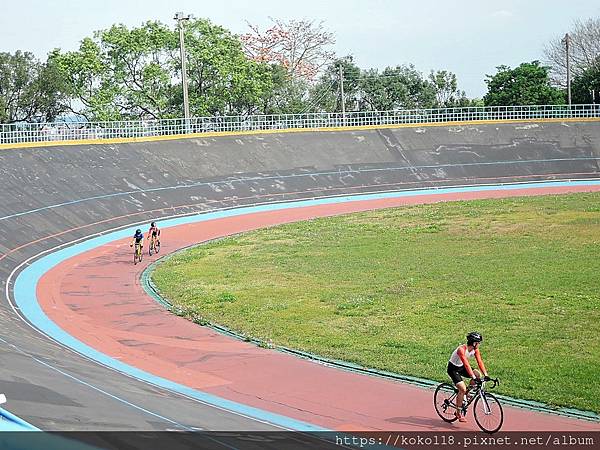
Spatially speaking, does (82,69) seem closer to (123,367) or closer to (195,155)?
(195,155)

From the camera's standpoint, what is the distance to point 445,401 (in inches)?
523

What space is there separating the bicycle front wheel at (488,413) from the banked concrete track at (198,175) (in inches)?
167

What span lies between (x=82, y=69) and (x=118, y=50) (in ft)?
8.39

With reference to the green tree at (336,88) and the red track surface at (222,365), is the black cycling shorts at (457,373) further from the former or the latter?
the green tree at (336,88)

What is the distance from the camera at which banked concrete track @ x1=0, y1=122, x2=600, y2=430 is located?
Answer: 1794 cm

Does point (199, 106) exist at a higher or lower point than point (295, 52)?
lower

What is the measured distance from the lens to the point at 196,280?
85.9 ft

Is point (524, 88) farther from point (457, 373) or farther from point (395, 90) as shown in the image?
point (457, 373)

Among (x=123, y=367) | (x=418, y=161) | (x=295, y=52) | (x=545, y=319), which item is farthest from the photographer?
(x=295, y=52)

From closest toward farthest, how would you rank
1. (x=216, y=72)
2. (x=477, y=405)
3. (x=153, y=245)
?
1. (x=477, y=405)
2. (x=153, y=245)
3. (x=216, y=72)

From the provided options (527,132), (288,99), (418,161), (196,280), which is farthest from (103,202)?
(288,99)

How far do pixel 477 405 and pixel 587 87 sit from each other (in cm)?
5853

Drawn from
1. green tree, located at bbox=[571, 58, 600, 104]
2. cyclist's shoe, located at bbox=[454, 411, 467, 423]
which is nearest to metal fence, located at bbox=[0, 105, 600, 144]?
green tree, located at bbox=[571, 58, 600, 104]

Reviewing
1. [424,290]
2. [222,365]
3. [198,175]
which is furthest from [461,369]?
[198,175]
